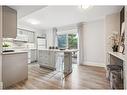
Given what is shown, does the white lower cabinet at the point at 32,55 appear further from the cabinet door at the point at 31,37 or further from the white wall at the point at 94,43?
the white wall at the point at 94,43

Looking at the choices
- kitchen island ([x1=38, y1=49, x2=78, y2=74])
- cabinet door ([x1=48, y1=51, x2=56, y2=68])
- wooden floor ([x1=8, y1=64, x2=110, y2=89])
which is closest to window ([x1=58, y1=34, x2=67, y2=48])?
kitchen island ([x1=38, y1=49, x2=78, y2=74])

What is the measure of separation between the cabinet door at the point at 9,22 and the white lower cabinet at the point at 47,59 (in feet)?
6.38

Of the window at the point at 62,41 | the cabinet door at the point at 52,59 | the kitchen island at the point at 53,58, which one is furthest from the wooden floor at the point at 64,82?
the window at the point at 62,41

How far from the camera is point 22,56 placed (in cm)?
325

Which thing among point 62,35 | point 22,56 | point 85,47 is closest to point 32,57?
point 62,35

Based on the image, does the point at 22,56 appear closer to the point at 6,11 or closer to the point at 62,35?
the point at 6,11

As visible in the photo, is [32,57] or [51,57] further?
[32,57]

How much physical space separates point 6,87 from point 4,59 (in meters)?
0.69

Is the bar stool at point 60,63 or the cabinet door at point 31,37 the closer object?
the bar stool at point 60,63

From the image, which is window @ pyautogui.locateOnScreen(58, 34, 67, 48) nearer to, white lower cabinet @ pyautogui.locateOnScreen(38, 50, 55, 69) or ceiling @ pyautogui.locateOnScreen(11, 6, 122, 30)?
white lower cabinet @ pyautogui.locateOnScreen(38, 50, 55, 69)

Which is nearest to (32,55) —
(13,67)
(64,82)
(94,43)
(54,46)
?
(54,46)

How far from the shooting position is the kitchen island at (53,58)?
4.26 metres

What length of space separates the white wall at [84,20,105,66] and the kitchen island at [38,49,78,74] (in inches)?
58.7
